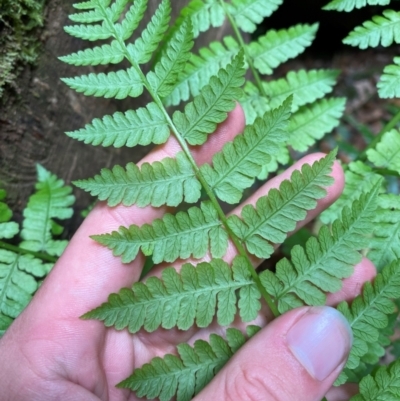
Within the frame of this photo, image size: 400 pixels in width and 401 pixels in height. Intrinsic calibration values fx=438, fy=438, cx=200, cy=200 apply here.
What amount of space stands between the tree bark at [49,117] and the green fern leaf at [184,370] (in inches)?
47.1

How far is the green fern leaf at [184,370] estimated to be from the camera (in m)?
1.63

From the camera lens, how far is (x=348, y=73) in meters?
4.38

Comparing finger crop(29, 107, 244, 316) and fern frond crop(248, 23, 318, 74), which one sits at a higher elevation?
fern frond crop(248, 23, 318, 74)

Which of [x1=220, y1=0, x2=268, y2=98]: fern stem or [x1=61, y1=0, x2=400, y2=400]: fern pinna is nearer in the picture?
[x1=61, y1=0, x2=400, y2=400]: fern pinna

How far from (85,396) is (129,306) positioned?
386mm

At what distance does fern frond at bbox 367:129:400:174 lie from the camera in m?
2.15

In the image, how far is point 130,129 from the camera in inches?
66.9

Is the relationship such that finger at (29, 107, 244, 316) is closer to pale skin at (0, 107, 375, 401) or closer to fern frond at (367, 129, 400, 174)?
pale skin at (0, 107, 375, 401)

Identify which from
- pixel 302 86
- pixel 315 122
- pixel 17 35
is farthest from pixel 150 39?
pixel 315 122

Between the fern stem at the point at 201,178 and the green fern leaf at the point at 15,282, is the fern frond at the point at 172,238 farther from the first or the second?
the green fern leaf at the point at 15,282

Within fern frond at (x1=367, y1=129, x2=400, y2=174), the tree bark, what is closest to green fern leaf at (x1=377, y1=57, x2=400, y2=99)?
fern frond at (x1=367, y1=129, x2=400, y2=174)

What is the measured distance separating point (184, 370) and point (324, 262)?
0.67 metres

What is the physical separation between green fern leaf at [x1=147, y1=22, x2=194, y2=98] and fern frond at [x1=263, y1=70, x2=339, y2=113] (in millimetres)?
836

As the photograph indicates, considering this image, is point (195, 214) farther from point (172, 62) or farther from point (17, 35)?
point (17, 35)
